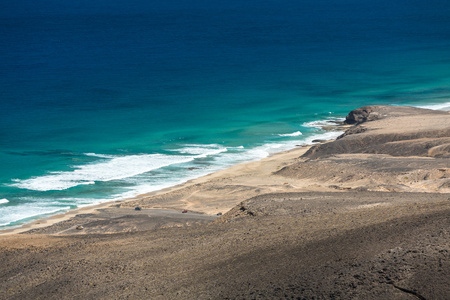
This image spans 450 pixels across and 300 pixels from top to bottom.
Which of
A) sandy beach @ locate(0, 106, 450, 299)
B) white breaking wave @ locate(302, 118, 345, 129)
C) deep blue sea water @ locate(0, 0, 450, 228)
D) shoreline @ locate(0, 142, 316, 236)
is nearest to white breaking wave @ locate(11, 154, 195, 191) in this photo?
deep blue sea water @ locate(0, 0, 450, 228)

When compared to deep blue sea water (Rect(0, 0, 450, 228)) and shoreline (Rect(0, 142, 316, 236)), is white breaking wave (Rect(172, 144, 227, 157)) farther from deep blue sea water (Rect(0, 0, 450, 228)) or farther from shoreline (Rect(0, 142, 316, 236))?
shoreline (Rect(0, 142, 316, 236))

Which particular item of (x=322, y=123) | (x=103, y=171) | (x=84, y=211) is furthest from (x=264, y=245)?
(x=322, y=123)

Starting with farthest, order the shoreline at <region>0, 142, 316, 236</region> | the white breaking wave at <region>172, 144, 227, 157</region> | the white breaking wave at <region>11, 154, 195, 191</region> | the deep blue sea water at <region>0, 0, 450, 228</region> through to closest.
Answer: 1. the white breaking wave at <region>172, 144, 227, 157</region>
2. the deep blue sea water at <region>0, 0, 450, 228</region>
3. the white breaking wave at <region>11, 154, 195, 191</region>
4. the shoreline at <region>0, 142, 316, 236</region>

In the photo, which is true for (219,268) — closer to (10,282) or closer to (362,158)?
(10,282)

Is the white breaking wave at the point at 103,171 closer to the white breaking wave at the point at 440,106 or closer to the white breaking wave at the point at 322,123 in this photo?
the white breaking wave at the point at 322,123

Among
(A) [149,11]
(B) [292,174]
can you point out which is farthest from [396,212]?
(A) [149,11]

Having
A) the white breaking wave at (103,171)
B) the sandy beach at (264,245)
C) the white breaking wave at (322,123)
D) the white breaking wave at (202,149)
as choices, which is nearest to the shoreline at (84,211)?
the sandy beach at (264,245)
